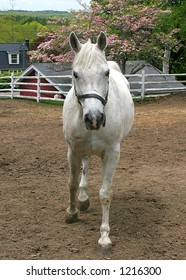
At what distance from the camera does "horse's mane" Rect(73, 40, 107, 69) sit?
123 inches

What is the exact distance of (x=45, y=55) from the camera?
19328mm

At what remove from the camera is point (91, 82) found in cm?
309

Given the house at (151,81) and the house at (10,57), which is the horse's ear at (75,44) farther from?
the house at (10,57)

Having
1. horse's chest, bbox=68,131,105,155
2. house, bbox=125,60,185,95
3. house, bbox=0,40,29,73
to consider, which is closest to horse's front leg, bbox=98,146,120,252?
horse's chest, bbox=68,131,105,155

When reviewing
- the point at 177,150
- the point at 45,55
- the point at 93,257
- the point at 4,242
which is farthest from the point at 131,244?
the point at 45,55

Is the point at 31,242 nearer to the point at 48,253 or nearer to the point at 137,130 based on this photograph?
the point at 48,253

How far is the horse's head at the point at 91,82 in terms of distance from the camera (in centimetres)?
295

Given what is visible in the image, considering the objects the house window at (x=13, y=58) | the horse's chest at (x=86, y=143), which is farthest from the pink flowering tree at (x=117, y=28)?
the house window at (x=13, y=58)

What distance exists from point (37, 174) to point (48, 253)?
2.59 meters

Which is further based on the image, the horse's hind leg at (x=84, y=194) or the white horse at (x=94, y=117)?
the horse's hind leg at (x=84, y=194)

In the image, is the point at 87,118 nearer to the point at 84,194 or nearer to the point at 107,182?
the point at 107,182

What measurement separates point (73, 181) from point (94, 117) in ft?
4.36

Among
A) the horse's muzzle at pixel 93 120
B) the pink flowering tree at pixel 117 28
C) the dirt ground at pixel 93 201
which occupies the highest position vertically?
the pink flowering tree at pixel 117 28

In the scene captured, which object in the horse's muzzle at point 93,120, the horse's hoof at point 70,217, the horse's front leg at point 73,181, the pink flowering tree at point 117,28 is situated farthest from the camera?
the pink flowering tree at point 117,28
